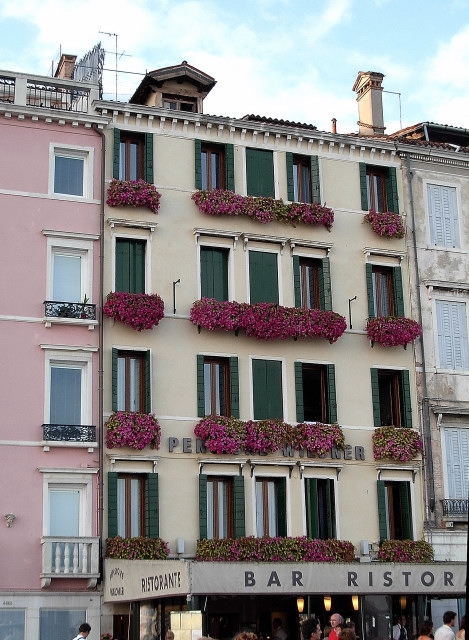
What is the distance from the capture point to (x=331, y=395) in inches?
1321

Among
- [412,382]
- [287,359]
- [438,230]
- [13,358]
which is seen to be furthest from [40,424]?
[438,230]

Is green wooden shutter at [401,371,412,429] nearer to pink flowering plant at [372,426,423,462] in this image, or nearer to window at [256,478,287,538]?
pink flowering plant at [372,426,423,462]

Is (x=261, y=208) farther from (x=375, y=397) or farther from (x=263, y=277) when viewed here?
(x=375, y=397)

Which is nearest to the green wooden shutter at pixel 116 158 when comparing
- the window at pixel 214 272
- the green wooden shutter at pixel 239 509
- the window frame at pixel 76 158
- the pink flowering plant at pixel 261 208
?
the window frame at pixel 76 158

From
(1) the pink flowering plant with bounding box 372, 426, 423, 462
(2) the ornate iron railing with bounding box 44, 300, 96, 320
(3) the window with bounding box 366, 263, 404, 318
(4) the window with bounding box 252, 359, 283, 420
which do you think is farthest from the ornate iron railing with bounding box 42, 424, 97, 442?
(3) the window with bounding box 366, 263, 404, 318

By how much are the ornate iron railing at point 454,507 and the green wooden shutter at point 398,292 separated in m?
5.46

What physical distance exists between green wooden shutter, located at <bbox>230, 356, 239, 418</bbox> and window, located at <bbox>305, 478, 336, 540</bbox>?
273cm

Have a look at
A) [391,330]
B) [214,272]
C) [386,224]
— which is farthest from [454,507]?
[214,272]

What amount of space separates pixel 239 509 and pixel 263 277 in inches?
259

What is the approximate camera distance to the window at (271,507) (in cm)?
3219

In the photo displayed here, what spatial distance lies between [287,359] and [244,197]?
4.75 metres

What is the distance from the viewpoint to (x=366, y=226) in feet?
117

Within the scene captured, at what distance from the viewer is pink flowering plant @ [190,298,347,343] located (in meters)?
32.5

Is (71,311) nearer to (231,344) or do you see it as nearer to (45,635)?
(231,344)
